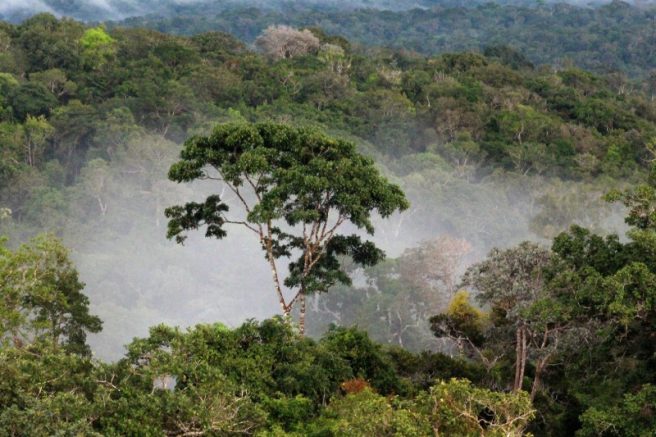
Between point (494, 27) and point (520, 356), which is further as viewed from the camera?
point (494, 27)

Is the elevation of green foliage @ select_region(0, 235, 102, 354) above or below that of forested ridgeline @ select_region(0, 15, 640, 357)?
below

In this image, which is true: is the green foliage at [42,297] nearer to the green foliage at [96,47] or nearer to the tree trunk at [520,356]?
the tree trunk at [520,356]

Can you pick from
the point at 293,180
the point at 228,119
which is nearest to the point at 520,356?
the point at 293,180

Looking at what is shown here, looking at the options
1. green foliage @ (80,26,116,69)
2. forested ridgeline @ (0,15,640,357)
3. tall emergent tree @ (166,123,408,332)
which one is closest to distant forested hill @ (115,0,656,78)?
forested ridgeline @ (0,15,640,357)

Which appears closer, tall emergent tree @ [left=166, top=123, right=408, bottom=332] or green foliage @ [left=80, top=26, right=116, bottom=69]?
tall emergent tree @ [left=166, top=123, right=408, bottom=332]

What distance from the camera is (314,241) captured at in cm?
1491

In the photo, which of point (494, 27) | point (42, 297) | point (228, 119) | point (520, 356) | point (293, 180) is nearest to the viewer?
point (293, 180)

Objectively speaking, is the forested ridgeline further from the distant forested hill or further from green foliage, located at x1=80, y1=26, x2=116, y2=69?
the distant forested hill

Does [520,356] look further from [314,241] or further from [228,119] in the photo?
[228,119]

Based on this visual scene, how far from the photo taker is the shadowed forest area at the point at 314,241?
997 cm

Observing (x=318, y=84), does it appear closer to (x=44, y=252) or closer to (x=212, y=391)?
(x=44, y=252)

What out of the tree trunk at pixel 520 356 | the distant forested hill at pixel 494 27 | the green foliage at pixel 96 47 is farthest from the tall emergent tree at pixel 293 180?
the distant forested hill at pixel 494 27

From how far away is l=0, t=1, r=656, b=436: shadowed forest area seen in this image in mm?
9969

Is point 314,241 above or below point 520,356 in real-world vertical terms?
above
